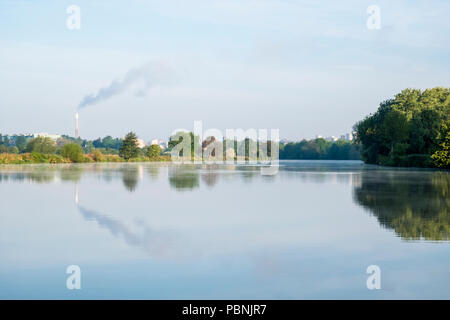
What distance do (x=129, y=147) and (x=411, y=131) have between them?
3864 cm

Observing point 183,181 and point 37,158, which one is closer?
point 183,181

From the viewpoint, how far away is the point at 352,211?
11484 mm

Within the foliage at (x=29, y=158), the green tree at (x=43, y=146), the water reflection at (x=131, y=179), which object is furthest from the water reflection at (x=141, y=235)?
the green tree at (x=43, y=146)

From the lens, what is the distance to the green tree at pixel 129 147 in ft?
227

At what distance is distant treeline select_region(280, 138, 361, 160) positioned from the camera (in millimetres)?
113125

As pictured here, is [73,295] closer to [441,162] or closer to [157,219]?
[157,219]

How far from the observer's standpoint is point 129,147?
69688mm

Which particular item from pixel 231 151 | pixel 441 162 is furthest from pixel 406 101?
pixel 231 151

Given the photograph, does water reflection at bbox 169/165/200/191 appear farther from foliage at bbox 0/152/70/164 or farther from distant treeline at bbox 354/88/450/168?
foliage at bbox 0/152/70/164

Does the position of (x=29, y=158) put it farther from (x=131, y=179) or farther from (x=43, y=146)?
(x=131, y=179)

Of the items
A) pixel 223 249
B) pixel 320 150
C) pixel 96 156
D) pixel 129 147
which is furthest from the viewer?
pixel 320 150

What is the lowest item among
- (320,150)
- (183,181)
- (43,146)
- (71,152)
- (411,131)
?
(183,181)

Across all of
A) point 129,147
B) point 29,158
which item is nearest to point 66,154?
point 29,158

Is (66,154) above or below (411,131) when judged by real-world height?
below
